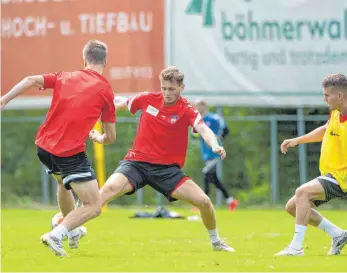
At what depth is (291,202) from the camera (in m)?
11.0

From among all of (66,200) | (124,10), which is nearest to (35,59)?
(124,10)

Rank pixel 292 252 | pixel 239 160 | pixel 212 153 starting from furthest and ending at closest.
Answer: pixel 239 160
pixel 212 153
pixel 292 252

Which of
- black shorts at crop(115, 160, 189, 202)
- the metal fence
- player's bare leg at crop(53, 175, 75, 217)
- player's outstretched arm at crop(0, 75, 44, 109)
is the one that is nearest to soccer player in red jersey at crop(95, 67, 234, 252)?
black shorts at crop(115, 160, 189, 202)

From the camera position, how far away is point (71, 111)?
Answer: 10.5 metres

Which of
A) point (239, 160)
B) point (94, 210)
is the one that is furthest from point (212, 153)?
point (94, 210)

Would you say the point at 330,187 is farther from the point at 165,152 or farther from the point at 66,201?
the point at 66,201

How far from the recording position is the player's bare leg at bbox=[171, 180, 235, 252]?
11.3m

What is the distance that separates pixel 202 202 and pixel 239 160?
48.5 ft

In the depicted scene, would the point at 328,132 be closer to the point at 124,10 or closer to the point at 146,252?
the point at 146,252

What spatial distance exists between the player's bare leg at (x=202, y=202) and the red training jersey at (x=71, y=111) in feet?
4.08

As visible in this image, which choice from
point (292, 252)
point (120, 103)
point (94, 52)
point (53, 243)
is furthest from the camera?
point (120, 103)

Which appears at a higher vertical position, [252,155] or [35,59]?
[35,59]

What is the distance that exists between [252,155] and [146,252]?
14664 mm

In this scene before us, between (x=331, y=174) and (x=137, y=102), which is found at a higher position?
(x=137, y=102)
